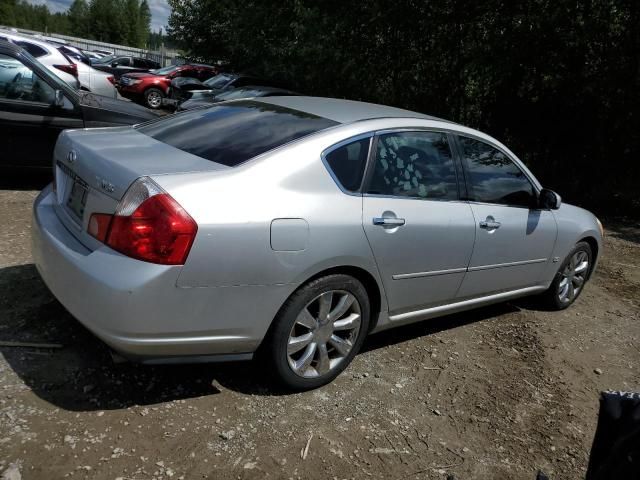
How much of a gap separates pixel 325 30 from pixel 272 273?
36.7ft

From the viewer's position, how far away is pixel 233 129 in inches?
137

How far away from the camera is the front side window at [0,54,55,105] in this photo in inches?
Answer: 254

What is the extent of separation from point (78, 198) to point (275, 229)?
1.10m

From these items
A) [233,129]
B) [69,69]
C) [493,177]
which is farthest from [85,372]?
[69,69]

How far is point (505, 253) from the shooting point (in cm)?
427

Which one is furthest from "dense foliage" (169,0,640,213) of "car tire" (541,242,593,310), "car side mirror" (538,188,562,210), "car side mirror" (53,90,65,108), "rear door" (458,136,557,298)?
"car side mirror" (53,90,65,108)

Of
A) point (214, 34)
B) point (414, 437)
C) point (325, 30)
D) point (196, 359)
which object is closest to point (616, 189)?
point (325, 30)

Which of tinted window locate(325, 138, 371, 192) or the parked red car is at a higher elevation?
tinted window locate(325, 138, 371, 192)

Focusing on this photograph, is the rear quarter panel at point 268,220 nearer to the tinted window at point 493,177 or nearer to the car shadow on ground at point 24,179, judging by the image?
the tinted window at point 493,177

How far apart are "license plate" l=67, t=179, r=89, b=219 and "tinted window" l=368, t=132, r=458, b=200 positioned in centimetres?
154

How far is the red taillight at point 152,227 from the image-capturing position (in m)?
2.65

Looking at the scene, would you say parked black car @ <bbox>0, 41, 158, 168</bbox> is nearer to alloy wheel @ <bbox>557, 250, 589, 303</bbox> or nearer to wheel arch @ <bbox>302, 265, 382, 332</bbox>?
wheel arch @ <bbox>302, 265, 382, 332</bbox>

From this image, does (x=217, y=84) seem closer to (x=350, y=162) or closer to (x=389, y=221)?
(x=350, y=162)

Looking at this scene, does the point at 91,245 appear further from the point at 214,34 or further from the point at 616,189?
the point at 214,34
